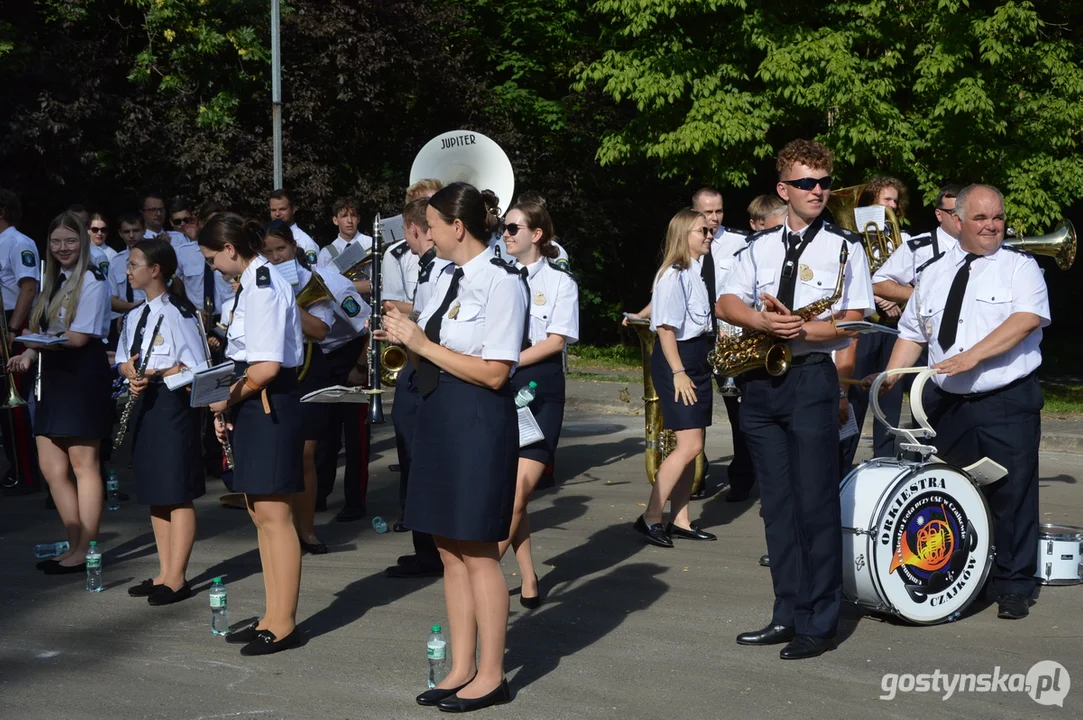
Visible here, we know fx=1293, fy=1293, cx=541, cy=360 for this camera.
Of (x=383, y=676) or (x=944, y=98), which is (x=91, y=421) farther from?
(x=944, y=98)

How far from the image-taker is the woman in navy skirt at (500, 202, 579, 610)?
21.3 feet

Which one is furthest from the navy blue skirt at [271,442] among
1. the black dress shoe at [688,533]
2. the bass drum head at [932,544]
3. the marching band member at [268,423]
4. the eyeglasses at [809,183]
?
the black dress shoe at [688,533]

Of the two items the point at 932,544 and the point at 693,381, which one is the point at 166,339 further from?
the point at 932,544

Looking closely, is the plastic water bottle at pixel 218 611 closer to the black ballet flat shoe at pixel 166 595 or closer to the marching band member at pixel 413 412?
the black ballet flat shoe at pixel 166 595

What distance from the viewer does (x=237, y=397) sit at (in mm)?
5797

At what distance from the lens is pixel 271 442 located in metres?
5.80

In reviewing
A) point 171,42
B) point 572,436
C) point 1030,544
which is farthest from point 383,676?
point 171,42

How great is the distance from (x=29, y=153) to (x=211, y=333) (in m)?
11.6

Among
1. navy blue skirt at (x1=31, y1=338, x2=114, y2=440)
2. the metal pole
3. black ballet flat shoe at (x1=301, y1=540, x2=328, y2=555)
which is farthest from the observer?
the metal pole

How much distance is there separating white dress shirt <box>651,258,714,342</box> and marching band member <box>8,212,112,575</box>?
3.30 meters

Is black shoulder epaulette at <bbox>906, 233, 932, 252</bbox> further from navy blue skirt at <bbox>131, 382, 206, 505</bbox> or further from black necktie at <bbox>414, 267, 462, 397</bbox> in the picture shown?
navy blue skirt at <bbox>131, 382, 206, 505</bbox>

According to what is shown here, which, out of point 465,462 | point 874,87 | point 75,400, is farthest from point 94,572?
point 874,87

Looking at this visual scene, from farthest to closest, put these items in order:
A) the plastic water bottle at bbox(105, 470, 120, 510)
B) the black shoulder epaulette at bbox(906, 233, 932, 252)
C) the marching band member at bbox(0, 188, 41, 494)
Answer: the marching band member at bbox(0, 188, 41, 494) < the plastic water bottle at bbox(105, 470, 120, 510) < the black shoulder epaulette at bbox(906, 233, 932, 252)

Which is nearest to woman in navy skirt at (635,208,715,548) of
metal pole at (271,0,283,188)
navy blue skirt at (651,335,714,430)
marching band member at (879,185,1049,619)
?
navy blue skirt at (651,335,714,430)
